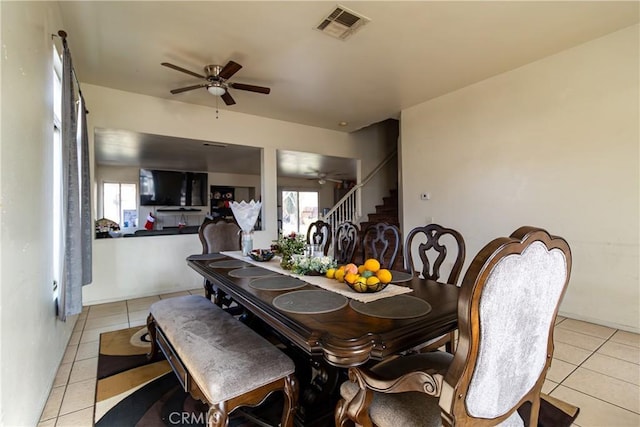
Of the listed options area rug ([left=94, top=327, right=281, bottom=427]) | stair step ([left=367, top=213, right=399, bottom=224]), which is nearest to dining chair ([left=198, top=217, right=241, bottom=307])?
area rug ([left=94, top=327, right=281, bottom=427])

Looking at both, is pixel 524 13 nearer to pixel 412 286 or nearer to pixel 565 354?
pixel 412 286

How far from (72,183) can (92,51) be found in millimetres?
1605

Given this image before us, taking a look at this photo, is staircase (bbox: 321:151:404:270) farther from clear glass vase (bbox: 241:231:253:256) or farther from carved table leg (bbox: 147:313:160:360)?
carved table leg (bbox: 147:313:160:360)

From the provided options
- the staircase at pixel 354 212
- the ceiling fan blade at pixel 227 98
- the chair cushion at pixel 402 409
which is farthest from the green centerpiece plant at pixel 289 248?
the staircase at pixel 354 212

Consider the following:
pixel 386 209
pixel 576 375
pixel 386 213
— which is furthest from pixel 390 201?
pixel 576 375

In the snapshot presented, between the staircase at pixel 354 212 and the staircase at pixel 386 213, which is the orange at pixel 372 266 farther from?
the staircase at pixel 386 213

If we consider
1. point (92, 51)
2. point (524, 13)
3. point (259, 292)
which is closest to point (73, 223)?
point (259, 292)

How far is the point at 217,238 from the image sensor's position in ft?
10.7

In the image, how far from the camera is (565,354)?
7.72 ft

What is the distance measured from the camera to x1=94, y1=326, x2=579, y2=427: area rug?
5.23 feet

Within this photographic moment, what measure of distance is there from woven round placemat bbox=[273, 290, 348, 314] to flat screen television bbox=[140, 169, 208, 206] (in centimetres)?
751

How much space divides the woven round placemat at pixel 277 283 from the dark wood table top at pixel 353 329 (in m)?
0.11

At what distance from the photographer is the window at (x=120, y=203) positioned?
24.7 feet
